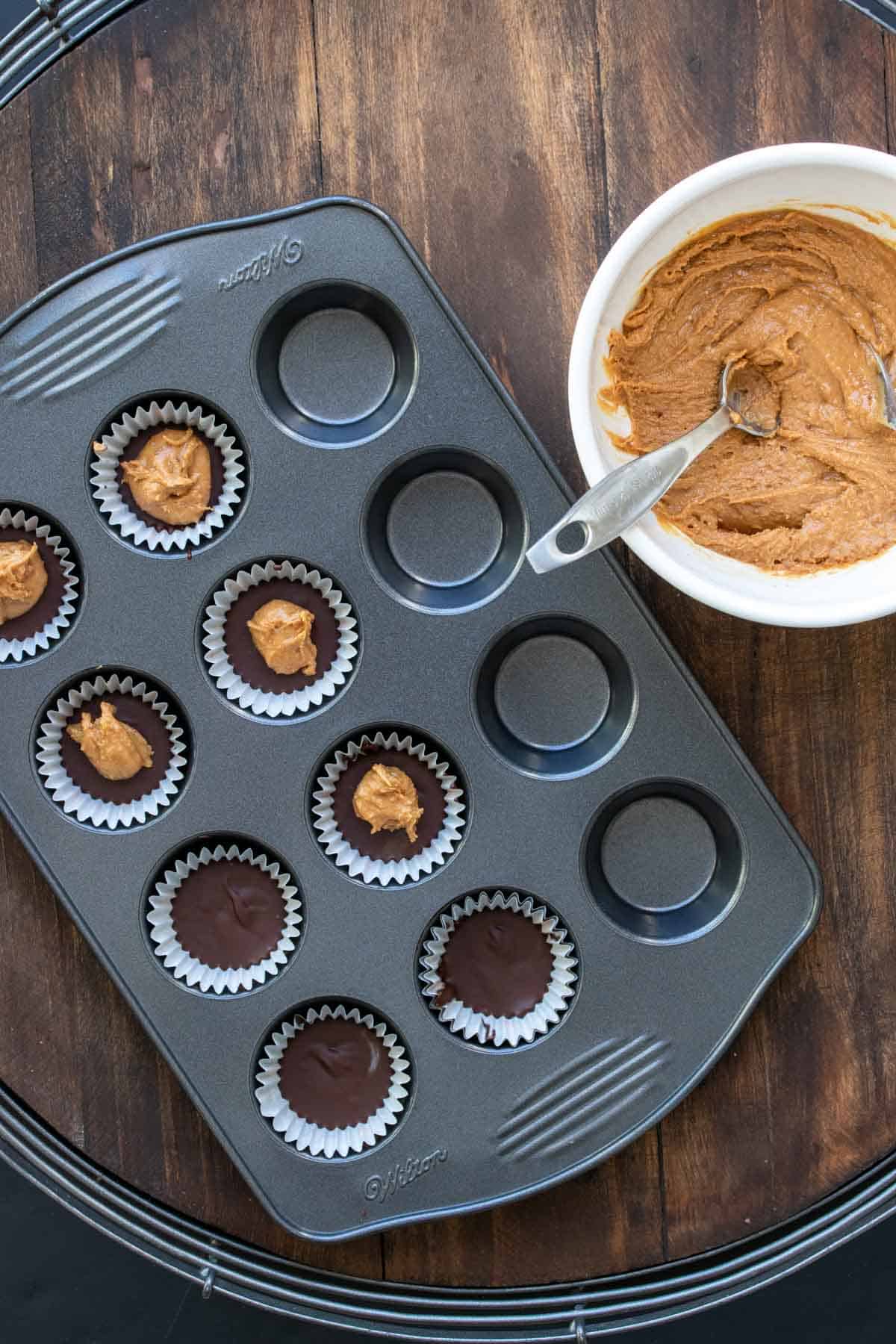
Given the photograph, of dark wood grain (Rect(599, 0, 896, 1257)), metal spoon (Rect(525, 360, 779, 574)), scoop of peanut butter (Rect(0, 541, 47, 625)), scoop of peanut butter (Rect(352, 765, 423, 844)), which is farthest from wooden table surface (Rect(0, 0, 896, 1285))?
scoop of peanut butter (Rect(352, 765, 423, 844))

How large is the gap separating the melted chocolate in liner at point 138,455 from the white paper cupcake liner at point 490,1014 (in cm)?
73

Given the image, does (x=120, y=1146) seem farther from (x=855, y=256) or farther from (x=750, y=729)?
(x=855, y=256)

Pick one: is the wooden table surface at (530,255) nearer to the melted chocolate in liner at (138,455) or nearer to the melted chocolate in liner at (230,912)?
the melted chocolate in liner at (230,912)

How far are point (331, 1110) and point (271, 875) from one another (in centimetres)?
37

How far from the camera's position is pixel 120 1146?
1.71 meters

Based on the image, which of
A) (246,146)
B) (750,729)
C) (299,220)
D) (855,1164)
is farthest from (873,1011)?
(246,146)

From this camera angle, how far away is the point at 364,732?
5.50 feet

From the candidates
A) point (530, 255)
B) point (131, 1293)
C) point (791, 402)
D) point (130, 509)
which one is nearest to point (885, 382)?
point (791, 402)

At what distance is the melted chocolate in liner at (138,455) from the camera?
5.40ft

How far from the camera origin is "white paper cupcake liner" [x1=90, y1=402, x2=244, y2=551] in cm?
162

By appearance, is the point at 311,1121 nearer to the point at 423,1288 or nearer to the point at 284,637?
the point at 423,1288

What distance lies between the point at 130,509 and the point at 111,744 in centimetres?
36

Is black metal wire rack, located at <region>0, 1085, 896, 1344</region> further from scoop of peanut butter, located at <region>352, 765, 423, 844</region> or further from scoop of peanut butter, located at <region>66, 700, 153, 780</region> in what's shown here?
scoop of peanut butter, located at <region>352, 765, 423, 844</region>

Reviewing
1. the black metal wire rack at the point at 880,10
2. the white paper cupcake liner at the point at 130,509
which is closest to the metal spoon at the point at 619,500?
the white paper cupcake liner at the point at 130,509
